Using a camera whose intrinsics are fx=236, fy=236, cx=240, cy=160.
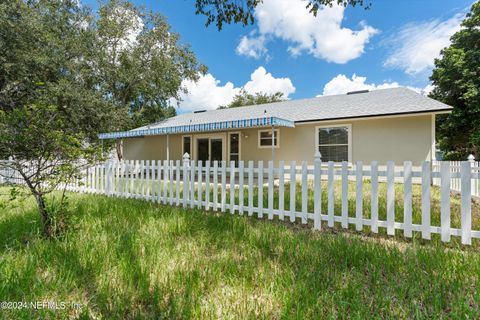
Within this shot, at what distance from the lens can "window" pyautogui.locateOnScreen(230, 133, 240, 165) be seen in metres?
13.7

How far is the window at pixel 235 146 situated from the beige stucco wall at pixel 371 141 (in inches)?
11.3

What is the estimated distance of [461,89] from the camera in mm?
16125

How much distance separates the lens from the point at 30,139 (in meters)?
3.25

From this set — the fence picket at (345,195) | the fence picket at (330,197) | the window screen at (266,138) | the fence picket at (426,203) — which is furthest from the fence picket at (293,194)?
the window screen at (266,138)

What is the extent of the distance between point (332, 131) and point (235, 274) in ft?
33.1

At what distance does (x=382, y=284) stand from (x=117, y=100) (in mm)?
23797

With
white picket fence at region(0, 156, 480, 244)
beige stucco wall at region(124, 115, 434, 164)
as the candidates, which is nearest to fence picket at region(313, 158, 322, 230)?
white picket fence at region(0, 156, 480, 244)

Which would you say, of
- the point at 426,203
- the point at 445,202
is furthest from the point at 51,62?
the point at 445,202

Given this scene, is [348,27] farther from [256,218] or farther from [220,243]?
[220,243]

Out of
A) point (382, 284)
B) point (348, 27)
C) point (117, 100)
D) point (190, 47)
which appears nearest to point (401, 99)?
point (348, 27)

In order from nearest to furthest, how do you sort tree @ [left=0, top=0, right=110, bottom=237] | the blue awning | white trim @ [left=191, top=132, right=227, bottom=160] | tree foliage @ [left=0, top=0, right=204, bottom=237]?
the blue awning → white trim @ [left=191, top=132, right=227, bottom=160] → tree @ [left=0, top=0, right=110, bottom=237] → tree foliage @ [left=0, top=0, right=204, bottom=237]

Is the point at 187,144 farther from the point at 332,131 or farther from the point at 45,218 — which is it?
the point at 45,218

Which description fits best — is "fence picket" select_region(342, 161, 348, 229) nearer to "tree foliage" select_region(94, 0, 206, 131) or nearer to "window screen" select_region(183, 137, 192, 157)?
"window screen" select_region(183, 137, 192, 157)

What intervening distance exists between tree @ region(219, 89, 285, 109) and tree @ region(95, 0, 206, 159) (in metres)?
15.9
